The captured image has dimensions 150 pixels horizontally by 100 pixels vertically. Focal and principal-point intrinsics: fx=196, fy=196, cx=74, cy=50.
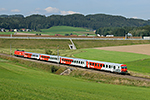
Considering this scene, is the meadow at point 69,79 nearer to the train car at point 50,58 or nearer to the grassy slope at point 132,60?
the grassy slope at point 132,60

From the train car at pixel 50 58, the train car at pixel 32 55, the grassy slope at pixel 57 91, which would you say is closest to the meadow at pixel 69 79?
the grassy slope at pixel 57 91

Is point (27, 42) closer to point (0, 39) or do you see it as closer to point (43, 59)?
point (0, 39)

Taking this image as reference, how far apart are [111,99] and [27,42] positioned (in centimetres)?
9283

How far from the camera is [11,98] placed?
46.5ft

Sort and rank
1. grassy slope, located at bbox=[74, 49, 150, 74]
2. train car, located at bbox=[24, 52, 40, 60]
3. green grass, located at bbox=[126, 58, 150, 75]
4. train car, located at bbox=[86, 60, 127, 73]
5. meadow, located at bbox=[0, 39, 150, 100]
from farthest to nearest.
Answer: train car, located at bbox=[24, 52, 40, 60] < grassy slope, located at bbox=[74, 49, 150, 74] < green grass, located at bbox=[126, 58, 150, 75] < train car, located at bbox=[86, 60, 127, 73] < meadow, located at bbox=[0, 39, 150, 100]

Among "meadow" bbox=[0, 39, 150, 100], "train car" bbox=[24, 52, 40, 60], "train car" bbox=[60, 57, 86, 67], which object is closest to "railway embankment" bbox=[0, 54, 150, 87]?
"meadow" bbox=[0, 39, 150, 100]

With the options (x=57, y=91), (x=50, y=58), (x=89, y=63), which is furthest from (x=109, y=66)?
(x=57, y=91)

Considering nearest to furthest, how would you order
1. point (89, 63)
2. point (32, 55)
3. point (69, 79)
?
1. point (69, 79)
2. point (89, 63)
3. point (32, 55)

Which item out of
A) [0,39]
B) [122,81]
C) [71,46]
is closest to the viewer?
[122,81]

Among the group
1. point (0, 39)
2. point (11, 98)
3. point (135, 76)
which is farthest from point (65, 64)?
point (0, 39)

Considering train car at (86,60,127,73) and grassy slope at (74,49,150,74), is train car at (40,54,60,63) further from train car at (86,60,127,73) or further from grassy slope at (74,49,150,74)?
train car at (86,60,127,73)

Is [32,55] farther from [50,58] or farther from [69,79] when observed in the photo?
[69,79]

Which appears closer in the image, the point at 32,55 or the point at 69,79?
the point at 69,79

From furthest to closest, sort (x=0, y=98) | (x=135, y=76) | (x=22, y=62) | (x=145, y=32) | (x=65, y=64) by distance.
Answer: (x=145, y=32) < (x=22, y=62) < (x=65, y=64) < (x=135, y=76) < (x=0, y=98)
